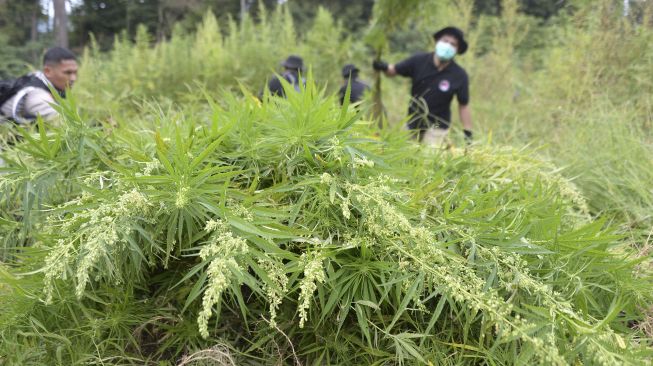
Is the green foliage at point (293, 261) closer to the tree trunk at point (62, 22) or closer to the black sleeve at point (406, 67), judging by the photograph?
the black sleeve at point (406, 67)

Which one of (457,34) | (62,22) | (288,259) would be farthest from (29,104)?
(62,22)

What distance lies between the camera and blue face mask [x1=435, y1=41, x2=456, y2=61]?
3.85 metres

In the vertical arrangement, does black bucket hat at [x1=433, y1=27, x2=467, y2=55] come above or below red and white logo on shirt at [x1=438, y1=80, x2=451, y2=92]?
above

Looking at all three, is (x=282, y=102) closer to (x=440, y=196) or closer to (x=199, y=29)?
(x=440, y=196)

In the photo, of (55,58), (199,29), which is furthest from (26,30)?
Result: (55,58)

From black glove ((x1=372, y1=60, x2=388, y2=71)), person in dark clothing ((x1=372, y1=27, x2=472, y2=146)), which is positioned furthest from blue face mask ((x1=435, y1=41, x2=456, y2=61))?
black glove ((x1=372, y1=60, x2=388, y2=71))

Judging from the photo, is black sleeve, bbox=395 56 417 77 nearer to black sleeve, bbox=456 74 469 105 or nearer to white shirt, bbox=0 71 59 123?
black sleeve, bbox=456 74 469 105

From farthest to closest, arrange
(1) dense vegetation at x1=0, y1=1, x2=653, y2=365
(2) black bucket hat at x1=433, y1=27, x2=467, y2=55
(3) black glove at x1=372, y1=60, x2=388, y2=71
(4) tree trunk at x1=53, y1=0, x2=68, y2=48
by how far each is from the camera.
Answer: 1. (4) tree trunk at x1=53, y1=0, x2=68, y2=48
2. (3) black glove at x1=372, y1=60, x2=388, y2=71
3. (2) black bucket hat at x1=433, y1=27, x2=467, y2=55
4. (1) dense vegetation at x1=0, y1=1, x2=653, y2=365


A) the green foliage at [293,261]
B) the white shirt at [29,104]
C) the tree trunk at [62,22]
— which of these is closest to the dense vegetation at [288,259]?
the green foliage at [293,261]

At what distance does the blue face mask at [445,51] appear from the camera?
385cm

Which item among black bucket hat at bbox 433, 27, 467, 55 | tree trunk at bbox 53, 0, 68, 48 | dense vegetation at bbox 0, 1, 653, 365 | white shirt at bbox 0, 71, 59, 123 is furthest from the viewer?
tree trunk at bbox 53, 0, 68, 48

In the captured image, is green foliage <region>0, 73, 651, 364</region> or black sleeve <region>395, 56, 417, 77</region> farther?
black sleeve <region>395, 56, 417, 77</region>

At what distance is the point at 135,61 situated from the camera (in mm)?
6121

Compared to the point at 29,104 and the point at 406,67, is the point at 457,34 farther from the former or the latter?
the point at 29,104
